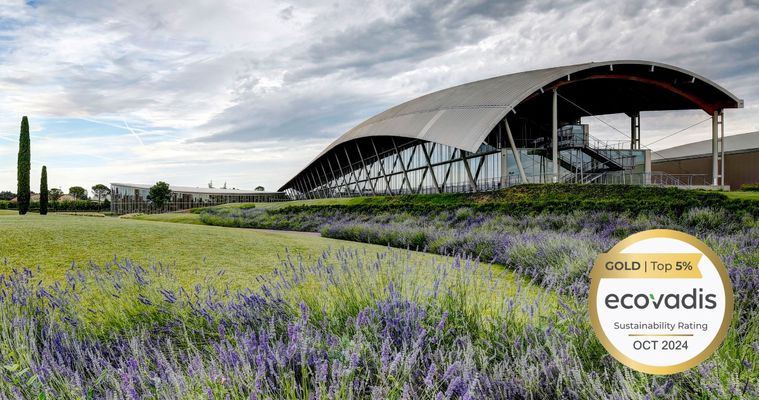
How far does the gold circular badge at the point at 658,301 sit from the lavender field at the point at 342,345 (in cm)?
15

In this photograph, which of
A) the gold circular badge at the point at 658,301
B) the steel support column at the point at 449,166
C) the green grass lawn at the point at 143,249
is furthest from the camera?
the steel support column at the point at 449,166

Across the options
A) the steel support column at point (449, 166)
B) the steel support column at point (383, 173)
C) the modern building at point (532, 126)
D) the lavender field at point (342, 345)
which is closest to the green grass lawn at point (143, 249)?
the lavender field at point (342, 345)

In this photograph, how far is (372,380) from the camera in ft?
8.71

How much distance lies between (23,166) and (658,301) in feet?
128

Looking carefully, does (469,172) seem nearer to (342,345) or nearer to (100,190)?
(342,345)

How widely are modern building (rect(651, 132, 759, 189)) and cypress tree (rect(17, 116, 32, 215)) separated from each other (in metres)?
52.9

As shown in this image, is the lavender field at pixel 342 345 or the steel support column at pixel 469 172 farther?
the steel support column at pixel 469 172

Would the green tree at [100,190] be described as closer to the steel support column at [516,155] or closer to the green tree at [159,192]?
the green tree at [159,192]

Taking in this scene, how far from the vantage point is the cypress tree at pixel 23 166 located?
31.2 meters

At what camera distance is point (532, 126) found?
139 feet

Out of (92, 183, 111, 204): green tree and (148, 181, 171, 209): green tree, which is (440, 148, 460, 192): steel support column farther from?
(92, 183, 111, 204): green tree

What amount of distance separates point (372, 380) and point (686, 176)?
178ft

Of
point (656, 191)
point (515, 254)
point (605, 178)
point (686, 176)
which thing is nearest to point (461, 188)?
point (605, 178)

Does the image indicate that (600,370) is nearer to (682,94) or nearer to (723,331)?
(723,331)
